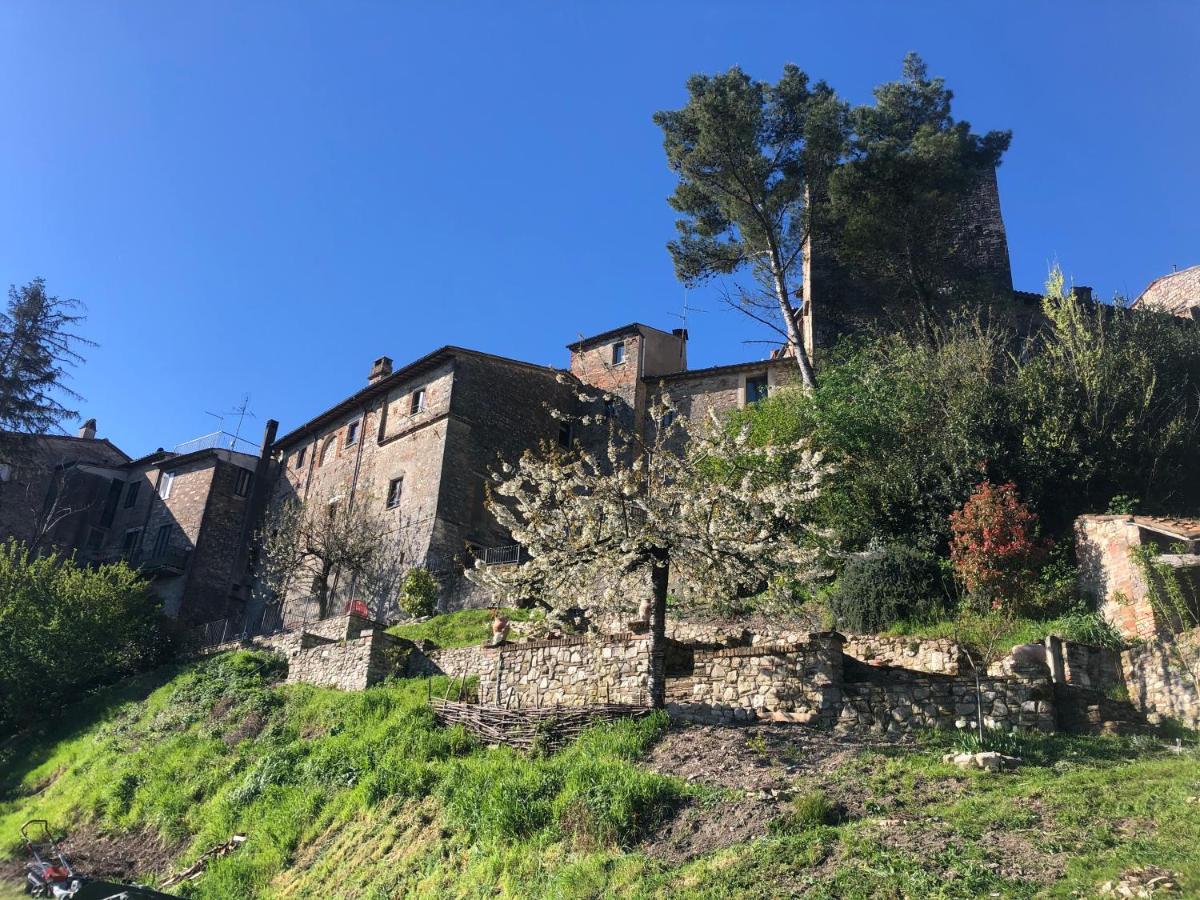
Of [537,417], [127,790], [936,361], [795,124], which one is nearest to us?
[127,790]

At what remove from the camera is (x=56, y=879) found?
609 inches

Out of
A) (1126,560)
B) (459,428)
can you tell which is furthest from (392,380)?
(1126,560)

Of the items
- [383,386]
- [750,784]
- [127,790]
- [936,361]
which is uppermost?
[383,386]

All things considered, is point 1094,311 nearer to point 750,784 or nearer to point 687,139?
point 687,139

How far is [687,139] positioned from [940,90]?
29.1 feet

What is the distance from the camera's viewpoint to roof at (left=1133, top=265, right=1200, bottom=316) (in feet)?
119

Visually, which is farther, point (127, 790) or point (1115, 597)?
point (127, 790)

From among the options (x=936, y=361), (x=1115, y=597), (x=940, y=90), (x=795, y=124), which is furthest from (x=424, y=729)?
(x=940, y=90)

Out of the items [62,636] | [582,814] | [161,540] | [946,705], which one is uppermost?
[161,540]

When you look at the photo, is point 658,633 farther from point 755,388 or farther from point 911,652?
point 755,388

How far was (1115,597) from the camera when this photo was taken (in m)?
17.5

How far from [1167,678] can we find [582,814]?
8993 mm

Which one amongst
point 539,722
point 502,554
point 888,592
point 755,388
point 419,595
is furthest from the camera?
point 755,388

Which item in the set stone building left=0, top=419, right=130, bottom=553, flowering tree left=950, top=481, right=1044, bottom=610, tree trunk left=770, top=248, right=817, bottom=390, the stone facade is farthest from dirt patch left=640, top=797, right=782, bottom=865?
stone building left=0, top=419, right=130, bottom=553
